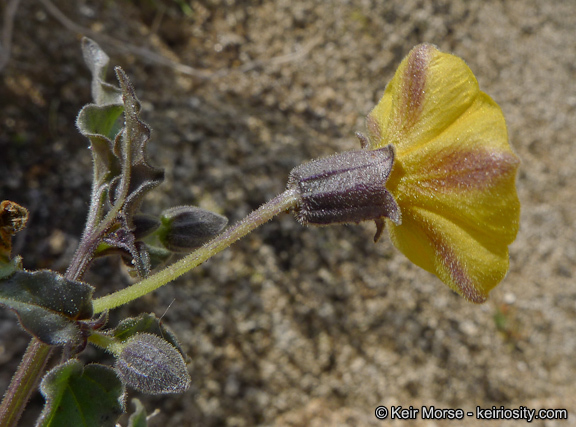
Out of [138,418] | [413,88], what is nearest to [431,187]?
[413,88]

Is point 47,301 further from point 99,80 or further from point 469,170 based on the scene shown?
point 469,170

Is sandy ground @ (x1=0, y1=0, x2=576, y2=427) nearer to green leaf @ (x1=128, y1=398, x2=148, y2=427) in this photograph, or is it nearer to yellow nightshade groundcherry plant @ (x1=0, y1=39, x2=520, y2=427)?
green leaf @ (x1=128, y1=398, x2=148, y2=427)

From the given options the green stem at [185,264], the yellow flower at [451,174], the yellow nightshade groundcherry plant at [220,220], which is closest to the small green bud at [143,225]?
the yellow nightshade groundcherry plant at [220,220]

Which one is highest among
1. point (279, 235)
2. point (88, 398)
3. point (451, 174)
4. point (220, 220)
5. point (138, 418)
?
point (451, 174)

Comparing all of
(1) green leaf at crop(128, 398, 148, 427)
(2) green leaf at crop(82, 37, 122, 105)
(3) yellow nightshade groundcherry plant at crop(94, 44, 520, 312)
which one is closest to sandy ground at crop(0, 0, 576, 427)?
(1) green leaf at crop(128, 398, 148, 427)

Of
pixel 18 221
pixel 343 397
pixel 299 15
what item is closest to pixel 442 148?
pixel 18 221

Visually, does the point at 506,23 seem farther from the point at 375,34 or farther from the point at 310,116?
the point at 310,116

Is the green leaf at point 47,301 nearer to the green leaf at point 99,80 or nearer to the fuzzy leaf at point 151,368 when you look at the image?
the fuzzy leaf at point 151,368
